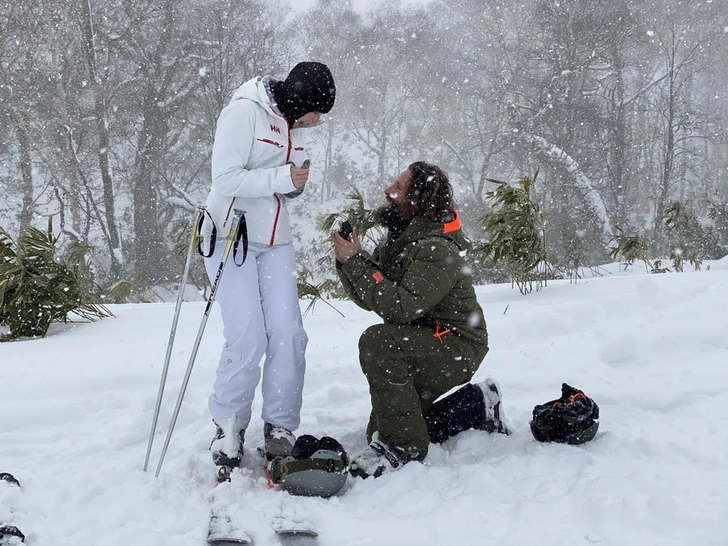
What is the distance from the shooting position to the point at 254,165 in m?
3.03

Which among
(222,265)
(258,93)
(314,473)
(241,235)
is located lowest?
(314,473)

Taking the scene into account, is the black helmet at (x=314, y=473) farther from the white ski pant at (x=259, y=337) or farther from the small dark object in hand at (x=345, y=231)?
the small dark object in hand at (x=345, y=231)

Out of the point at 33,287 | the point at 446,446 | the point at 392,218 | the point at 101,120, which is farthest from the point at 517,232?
the point at 101,120

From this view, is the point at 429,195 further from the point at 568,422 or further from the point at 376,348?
the point at 568,422

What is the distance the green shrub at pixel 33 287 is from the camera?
5457 millimetres

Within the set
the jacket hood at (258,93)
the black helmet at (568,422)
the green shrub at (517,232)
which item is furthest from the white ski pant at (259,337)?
the green shrub at (517,232)

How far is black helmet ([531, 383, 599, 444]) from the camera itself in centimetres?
295

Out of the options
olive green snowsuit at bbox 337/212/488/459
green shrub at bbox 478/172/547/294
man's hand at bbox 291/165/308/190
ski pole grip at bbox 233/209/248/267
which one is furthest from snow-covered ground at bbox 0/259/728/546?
green shrub at bbox 478/172/547/294

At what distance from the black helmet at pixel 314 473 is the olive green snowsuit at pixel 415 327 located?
33cm

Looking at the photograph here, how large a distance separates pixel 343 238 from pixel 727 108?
37661 mm

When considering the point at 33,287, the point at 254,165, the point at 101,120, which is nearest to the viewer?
the point at 254,165

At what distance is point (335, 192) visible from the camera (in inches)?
1318

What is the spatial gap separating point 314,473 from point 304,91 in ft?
5.64

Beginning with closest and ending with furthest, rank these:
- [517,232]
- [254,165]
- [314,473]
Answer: [314,473], [254,165], [517,232]
